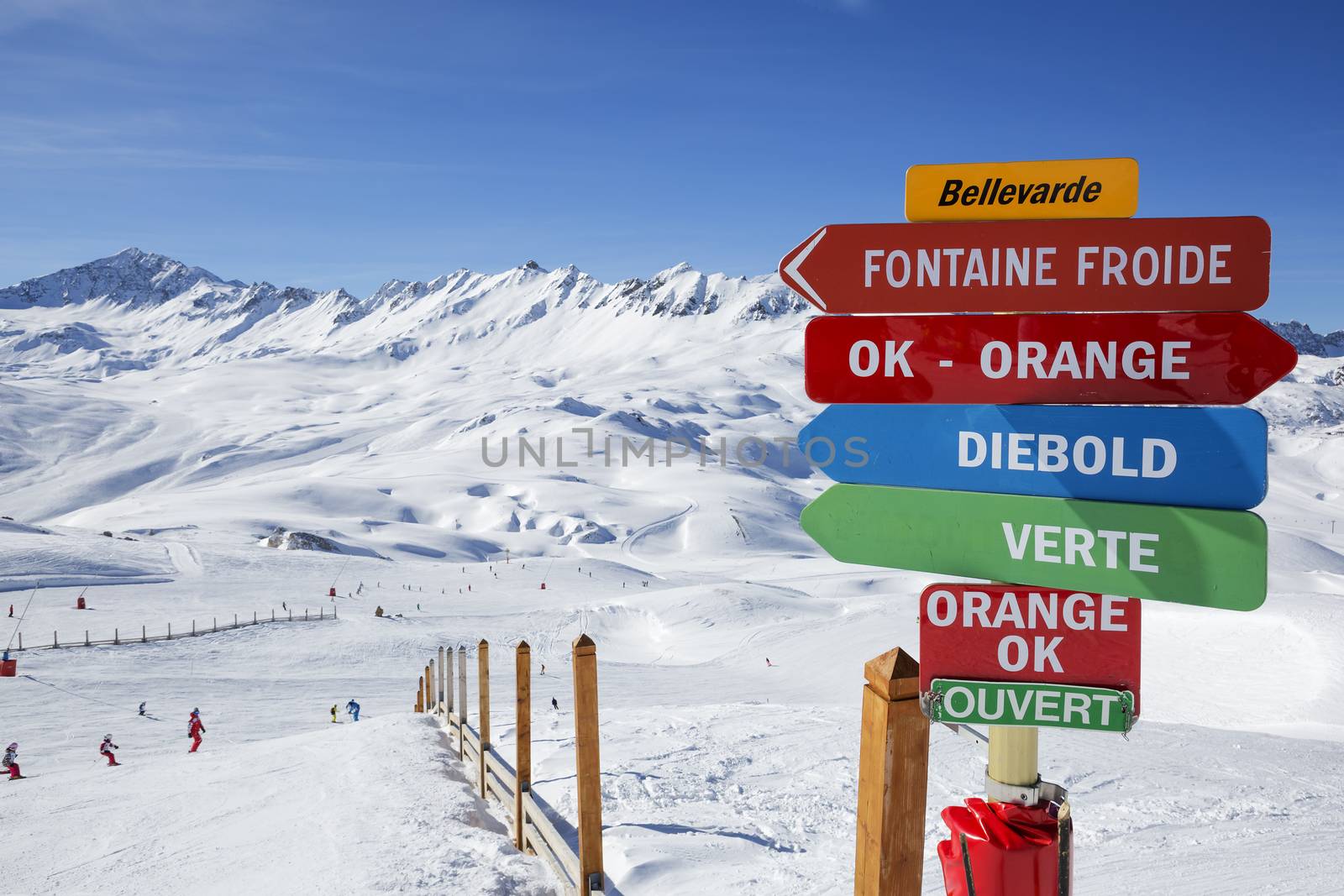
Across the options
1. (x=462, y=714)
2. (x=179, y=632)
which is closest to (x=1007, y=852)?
(x=462, y=714)

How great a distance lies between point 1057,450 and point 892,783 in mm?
1225

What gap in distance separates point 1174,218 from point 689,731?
10.0 m

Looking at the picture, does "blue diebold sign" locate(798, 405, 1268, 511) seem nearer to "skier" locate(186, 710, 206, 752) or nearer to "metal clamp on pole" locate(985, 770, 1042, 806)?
"metal clamp on pole" locate(985, 770, 1042, 806)

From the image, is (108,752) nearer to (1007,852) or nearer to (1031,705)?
(1007,852)

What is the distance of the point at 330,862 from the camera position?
687 centimetres

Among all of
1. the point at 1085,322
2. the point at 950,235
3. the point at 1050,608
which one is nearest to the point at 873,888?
the point at 1050,608

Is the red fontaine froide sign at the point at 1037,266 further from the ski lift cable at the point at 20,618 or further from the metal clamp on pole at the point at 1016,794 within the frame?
the ski lift cable at the point at 20,618

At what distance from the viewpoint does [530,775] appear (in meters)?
8.23

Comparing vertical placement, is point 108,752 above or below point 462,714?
below

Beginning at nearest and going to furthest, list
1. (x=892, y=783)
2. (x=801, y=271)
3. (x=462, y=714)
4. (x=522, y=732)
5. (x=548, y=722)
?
(x=892, y=783)
(x=801, y=271)
(x=522, y=732)
(x=462, y=714)
(x=548, y=722)

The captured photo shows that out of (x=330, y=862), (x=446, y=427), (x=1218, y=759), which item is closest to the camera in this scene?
(x=330, y=862)

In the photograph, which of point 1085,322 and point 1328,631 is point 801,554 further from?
point 1085,322

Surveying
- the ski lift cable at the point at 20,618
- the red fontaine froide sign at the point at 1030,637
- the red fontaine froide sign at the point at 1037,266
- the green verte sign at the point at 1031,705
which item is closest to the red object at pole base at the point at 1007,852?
the green verte sign at the point at 1031,705

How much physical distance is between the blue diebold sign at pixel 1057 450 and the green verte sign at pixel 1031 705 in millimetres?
662
